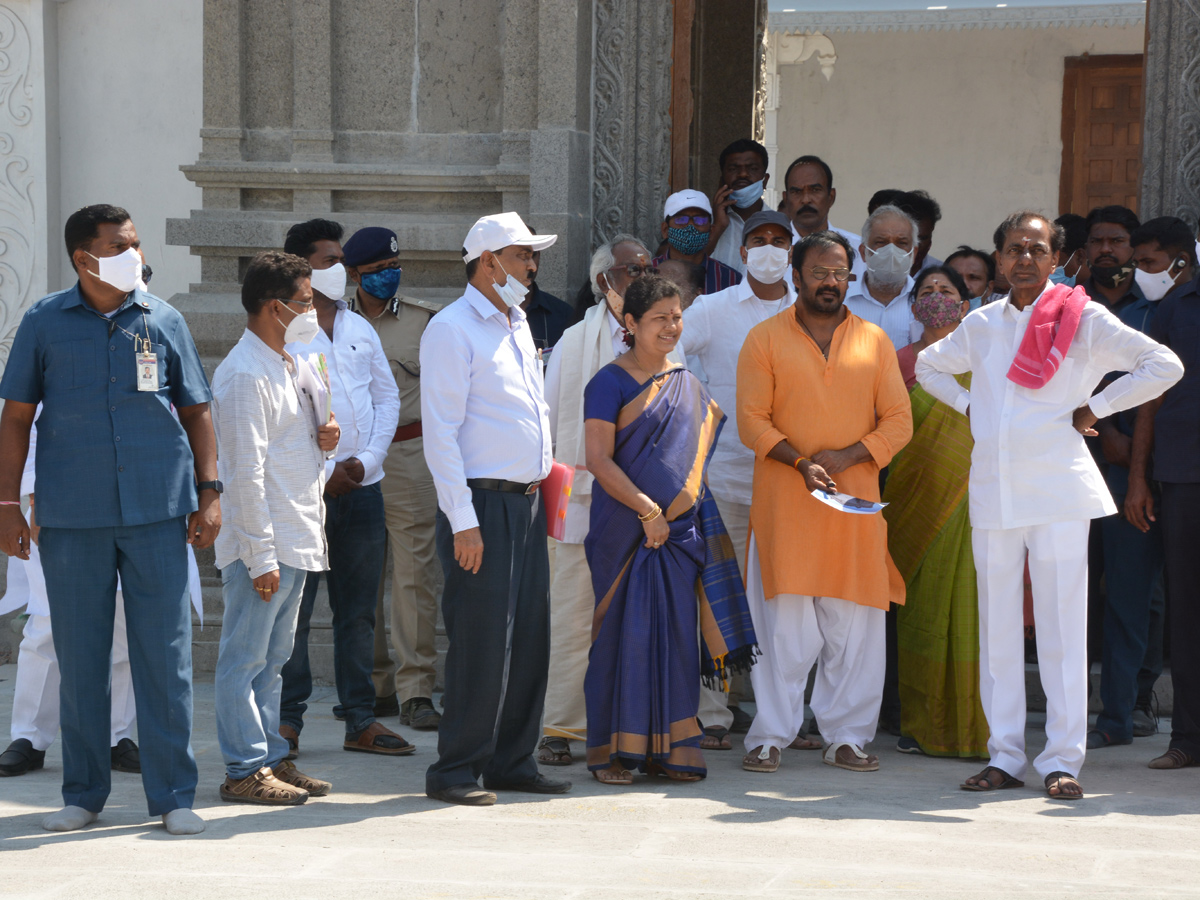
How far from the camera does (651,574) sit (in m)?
5.16

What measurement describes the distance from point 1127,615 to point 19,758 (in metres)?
4.36

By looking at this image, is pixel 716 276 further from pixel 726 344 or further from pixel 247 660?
pixel 247 660

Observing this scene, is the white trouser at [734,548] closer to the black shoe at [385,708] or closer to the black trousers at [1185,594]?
the black shoe at [385,708]

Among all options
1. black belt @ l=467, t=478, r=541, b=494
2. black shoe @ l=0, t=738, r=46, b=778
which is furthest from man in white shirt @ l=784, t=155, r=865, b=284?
black shoe @ l=0, t=738, r=46, b=778

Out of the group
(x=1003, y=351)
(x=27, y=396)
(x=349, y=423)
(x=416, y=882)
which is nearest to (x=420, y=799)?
(x=416, y=882)

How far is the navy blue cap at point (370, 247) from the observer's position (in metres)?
6.08

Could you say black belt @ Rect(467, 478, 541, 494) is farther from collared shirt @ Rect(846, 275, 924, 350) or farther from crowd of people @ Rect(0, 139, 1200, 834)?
collared shirt @ Rect(846, 275, 924, 350)

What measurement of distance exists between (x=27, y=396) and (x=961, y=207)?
11925 millimetres

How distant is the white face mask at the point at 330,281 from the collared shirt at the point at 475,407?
Answer: 2.93ft

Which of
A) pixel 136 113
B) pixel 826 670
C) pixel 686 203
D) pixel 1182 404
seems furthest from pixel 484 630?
pixel 136 113

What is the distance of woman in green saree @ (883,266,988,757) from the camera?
18.2 ft

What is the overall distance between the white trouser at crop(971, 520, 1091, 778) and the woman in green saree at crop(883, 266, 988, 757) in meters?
0.38

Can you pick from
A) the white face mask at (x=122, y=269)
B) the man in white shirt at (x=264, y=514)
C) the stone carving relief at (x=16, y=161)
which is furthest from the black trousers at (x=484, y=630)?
the stone carving relief at (x=16, y=161)

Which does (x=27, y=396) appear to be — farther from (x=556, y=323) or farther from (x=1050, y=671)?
(x=1050, y=671)
